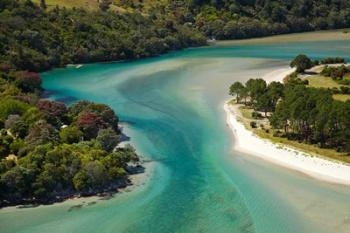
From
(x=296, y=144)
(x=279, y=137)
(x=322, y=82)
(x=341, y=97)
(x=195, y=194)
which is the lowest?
(x=195, y=194)

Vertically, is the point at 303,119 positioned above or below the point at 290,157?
above

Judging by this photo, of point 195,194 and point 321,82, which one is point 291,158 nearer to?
point 195,194

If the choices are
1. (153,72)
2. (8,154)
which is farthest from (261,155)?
(153,72)

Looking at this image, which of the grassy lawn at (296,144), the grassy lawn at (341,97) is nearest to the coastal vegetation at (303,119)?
the grassy lawn at (296,144)

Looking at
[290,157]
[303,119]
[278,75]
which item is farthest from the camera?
[278,75]

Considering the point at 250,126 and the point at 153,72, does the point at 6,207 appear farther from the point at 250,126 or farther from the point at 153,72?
the point at 153,72

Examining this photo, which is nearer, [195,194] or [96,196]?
[96,196]

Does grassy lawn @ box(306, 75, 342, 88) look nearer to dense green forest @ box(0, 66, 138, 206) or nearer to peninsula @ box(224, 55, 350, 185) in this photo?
peninsula @ box(224, 55, 350, 185)

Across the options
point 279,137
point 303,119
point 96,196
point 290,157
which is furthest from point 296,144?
point 96,196

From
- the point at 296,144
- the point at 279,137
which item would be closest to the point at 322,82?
the point at 279,137

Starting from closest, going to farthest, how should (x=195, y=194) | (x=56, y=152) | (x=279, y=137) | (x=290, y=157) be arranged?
(x=195, y=194) → (x=56, y=152) → (x=290, y=157) → (x=279, y=137)
